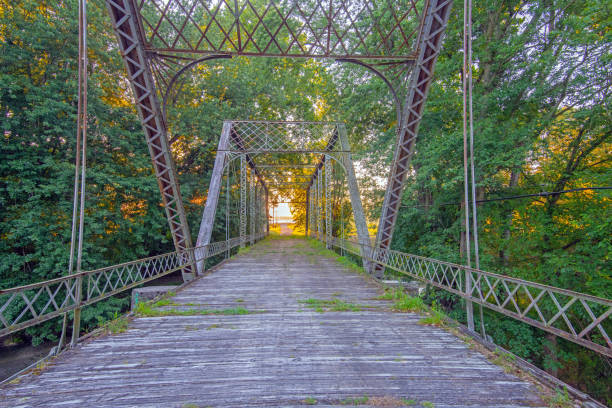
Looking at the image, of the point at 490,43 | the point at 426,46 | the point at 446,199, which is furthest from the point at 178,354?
the point at 490,43

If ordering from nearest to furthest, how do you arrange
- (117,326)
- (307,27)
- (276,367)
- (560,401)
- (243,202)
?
(560,401)
(276,367)
(117,326)
(307,27)
(243,202)

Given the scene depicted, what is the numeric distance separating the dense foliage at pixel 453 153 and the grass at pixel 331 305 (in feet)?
16.3

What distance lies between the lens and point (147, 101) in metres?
6.54

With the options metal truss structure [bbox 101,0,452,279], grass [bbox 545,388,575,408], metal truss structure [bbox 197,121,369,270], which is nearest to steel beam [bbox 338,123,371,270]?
metal truss structure [bbox 197,121,369,270]

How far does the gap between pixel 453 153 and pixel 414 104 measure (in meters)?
2.96

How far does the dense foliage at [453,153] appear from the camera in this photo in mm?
7637

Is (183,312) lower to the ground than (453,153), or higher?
lower

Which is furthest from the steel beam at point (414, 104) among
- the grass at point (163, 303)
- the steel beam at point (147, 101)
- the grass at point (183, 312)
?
the steel beam at point (147, 101)

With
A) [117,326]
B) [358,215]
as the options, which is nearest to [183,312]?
[117,326]

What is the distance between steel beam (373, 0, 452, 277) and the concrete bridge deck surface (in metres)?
2.98

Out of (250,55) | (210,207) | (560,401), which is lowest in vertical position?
(560,401)

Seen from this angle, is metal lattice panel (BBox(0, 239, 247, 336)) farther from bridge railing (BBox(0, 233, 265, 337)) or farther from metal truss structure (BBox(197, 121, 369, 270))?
metal truss structure (BBox(197, 121, 369, 270))

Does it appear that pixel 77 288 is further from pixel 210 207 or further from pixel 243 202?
pixel 243 202

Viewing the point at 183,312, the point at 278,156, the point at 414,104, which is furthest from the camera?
the point at 278,156
